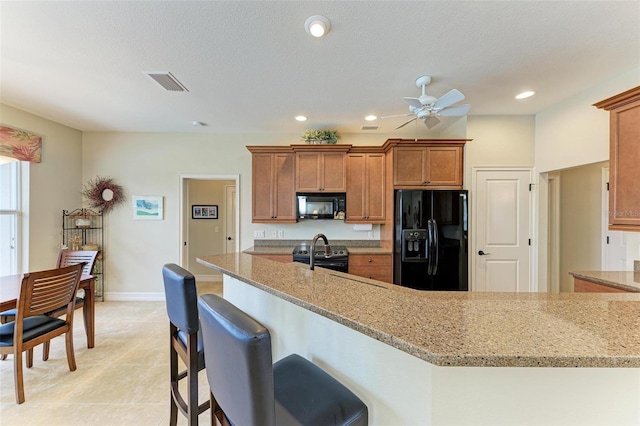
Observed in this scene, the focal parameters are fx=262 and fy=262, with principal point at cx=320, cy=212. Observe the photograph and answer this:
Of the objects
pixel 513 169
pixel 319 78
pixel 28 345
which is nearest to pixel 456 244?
pixel 513 169

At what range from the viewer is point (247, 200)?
4.30 m

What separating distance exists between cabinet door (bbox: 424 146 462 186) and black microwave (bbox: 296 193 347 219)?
122 centimetres

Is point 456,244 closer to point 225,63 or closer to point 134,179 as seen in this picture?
point 225,63

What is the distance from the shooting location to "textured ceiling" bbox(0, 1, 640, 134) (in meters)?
1.72

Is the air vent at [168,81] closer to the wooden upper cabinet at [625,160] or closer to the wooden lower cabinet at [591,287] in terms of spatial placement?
the wooden upper cabinet at [625,160]

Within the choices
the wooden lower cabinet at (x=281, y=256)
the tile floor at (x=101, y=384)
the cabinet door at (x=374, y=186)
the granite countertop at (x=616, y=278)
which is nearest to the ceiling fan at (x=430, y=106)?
the cabinet door at (x=374, y=186)

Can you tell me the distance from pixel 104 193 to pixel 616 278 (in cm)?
631

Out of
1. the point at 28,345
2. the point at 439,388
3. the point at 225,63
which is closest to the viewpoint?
the point at 439,388

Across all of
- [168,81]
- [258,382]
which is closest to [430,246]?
[258,382]

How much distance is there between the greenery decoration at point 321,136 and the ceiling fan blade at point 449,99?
1.72 m

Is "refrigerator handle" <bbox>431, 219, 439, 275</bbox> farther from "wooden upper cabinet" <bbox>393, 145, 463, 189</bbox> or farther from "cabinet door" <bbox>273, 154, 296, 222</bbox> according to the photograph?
"cabinet door" <bbox>273, 154, 296, 222</bbox>

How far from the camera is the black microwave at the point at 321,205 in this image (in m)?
3.88

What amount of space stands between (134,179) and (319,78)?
358 centimetres

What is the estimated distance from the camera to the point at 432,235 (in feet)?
10.7
